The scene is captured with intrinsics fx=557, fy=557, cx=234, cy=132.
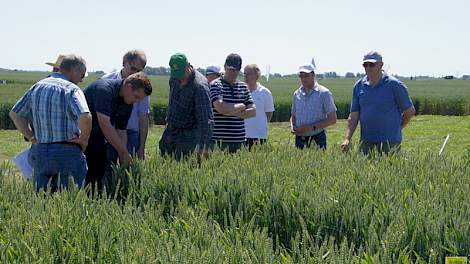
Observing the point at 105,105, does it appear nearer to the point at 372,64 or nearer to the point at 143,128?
the point at 143,128

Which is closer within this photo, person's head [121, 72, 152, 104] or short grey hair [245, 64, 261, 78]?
person's head [121, 72, 152, 104]

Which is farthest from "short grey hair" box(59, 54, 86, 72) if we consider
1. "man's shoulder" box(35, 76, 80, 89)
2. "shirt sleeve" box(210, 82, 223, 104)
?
"shirt sleeve" box(210, 82, 223, 104)

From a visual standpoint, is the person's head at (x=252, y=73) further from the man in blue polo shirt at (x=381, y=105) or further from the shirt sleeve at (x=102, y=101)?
the shirt sleeve at (x=102, y=101)

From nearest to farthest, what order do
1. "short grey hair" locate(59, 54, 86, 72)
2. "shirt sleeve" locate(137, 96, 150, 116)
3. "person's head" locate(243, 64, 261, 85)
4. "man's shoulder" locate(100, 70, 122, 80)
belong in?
1. "short grey hair" locate(59, 54, 86, 72)
2. "man's shoulder" locate(100, 70, 122, 80)
3. "shirt sleeve" locate(137, 96, 150, 116)
4. "person's head" locate(243, 64, 261, 85)

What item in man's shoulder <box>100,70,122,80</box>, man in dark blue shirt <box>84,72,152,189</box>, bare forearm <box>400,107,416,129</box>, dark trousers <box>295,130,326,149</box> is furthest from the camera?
dark trousers <box>295,130,326,149</box>

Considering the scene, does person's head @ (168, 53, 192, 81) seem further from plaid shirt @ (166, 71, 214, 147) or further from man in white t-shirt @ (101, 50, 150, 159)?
man in white t-shirt @ (101, 50, 150, 159)

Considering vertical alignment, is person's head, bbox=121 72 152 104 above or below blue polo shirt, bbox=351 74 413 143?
above

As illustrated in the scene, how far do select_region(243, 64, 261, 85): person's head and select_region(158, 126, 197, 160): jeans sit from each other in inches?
62.4

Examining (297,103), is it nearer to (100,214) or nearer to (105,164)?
(105,164)

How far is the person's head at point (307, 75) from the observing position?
613cm

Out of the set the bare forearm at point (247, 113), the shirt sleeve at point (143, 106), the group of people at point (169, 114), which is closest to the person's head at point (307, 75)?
the group of people at point (169, 114)

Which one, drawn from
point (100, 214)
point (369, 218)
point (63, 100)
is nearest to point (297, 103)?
point (63, 100)

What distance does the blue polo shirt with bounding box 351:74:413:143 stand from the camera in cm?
578

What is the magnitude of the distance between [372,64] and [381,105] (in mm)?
451
